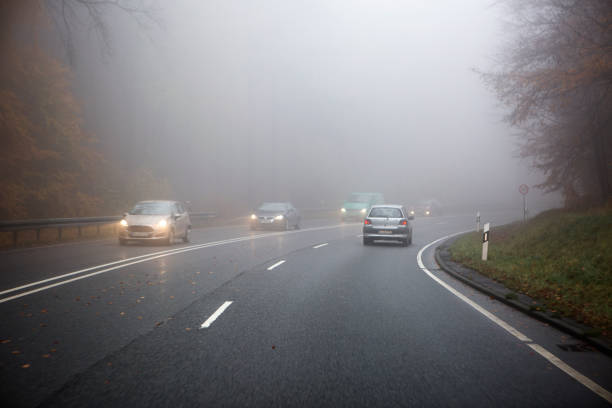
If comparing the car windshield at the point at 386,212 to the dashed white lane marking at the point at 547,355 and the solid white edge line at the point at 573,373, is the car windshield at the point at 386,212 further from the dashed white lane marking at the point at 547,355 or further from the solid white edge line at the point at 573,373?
the solid white edge line at the point at 573,373

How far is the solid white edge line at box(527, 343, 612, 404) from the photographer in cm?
413

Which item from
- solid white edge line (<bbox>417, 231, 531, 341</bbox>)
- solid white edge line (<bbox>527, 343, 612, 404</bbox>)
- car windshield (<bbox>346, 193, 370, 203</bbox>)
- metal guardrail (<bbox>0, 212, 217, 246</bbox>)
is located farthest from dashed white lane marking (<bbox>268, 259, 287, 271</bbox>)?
car windshield (<bbox>346, 193, 370, 203</bbox>)

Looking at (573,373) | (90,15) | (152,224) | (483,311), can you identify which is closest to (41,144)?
(152,224)

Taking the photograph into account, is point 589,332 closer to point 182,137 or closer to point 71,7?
point 71,7

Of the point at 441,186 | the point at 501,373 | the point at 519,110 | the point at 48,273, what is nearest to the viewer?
the point at 501,373

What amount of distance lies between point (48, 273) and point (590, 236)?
13594 mm

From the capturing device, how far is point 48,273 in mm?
10938

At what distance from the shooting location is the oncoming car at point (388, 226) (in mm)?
19688

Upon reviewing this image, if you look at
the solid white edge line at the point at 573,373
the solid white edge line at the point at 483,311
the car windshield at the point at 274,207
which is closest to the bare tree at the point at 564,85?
the solid white edge line at the point at 483,311

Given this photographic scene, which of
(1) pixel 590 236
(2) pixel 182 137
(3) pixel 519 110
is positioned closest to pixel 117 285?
(1) pixel 590 236

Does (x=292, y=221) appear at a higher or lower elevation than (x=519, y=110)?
lower

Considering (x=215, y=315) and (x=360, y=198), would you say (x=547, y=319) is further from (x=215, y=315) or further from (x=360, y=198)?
(x=360, y=198)

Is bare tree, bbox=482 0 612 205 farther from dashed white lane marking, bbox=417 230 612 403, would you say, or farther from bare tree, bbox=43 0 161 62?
bare tree, bbox=43 0 161 62

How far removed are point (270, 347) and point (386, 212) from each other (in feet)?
50.3
